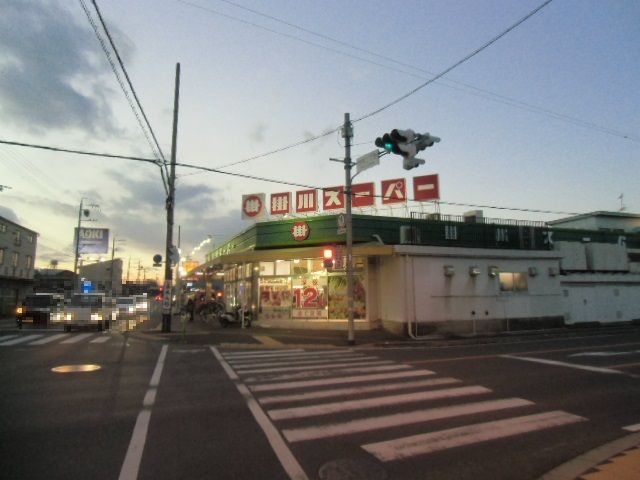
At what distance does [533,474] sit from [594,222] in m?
34.6

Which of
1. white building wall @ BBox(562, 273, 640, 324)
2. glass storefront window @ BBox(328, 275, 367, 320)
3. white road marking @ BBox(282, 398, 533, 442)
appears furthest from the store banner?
white building wall @ BBox(562, 273, 640, 324)

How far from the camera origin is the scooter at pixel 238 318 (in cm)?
2353

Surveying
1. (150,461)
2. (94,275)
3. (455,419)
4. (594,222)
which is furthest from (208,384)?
(94,275)

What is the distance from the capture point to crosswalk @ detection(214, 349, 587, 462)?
581 centimetres

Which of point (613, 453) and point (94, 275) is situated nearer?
point (613, 453)

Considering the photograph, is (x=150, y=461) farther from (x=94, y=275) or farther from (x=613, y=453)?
(x=94, y=275)

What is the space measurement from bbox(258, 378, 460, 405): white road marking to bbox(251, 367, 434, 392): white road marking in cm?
61

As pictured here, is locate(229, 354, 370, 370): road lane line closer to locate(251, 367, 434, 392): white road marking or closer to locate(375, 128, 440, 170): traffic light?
locate(251, 367, 434, 392): white road marking

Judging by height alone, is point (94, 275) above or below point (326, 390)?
above

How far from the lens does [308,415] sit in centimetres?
681

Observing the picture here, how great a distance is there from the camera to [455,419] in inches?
264

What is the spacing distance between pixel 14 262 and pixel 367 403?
47891 millimetres

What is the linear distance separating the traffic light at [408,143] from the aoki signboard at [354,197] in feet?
28.4

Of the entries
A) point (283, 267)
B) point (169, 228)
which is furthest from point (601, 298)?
point (169, 228)
